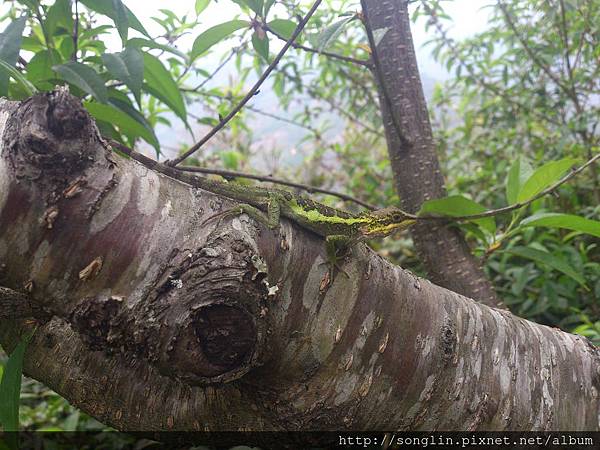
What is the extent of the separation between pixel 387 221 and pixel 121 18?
1.30 metres

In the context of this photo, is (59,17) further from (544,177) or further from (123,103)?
(544,177)

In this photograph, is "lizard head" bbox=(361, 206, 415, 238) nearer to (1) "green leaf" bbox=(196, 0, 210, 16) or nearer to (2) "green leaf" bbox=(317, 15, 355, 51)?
(2) "green leaf" bbox=(317, 15, 355, 51)

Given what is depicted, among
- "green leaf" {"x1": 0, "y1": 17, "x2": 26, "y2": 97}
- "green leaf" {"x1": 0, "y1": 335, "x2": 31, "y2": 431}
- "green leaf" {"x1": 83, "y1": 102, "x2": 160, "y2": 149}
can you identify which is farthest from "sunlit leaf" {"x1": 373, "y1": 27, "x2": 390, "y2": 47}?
"green leaf" {"x1": 0, "y1": 335, "x2": 31, "y2": 431}

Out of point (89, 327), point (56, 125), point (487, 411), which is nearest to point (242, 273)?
point (89, 327)

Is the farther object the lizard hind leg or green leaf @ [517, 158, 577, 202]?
green leaf @ [517, 158, 577, 202]

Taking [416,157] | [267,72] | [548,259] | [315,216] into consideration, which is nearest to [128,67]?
[267,72]

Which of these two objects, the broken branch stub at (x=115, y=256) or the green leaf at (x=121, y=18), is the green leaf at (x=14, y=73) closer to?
the broken branch stub at (x=115, y=256)

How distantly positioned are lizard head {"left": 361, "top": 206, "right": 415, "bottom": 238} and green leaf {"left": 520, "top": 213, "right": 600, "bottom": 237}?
503 mm

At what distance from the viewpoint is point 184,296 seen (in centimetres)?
111

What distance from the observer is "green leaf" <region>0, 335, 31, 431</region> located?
1289 millimetres

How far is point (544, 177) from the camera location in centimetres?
195

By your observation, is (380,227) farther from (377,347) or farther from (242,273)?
(242,273)

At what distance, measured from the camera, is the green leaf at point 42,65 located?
1.57m

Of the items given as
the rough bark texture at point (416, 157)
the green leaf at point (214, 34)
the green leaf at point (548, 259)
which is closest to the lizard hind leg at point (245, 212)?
the green leaf at point (214, 34)
